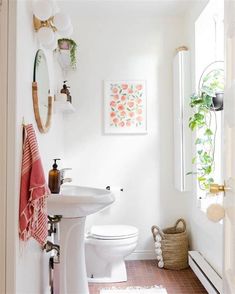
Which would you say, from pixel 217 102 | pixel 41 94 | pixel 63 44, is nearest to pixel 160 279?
pixel 217 102

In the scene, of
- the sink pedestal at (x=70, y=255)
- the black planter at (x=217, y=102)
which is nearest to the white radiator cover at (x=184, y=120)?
the black planter at (x=217, y=102)

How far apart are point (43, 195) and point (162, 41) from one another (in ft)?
7.79

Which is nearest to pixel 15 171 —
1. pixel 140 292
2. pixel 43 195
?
pixel 43 195

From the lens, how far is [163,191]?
3135mm

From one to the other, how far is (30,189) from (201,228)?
1774mm

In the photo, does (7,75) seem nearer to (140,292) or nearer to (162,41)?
(140,292)

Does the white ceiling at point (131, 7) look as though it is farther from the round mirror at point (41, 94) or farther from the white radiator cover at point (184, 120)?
the round mirror at point (41, 94)

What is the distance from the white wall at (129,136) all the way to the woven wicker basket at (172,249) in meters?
0.23

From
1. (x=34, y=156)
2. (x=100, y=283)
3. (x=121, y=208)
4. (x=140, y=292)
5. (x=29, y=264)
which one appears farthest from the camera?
(x=121, y=208)

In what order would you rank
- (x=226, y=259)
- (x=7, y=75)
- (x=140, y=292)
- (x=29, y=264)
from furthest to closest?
(x=140, y=292)
(x=29, y=264)
(x=7, y=75)
(x=226, y=259)

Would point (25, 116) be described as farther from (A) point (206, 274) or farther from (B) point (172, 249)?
(B) point (172, 249)

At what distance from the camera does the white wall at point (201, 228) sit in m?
2.18

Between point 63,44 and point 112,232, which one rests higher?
point 63,44

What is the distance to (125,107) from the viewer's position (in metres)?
3.14
